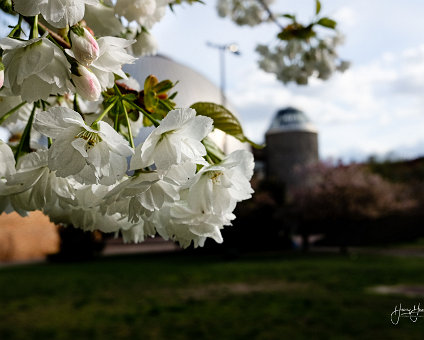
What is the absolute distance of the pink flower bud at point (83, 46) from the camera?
618 millimetres

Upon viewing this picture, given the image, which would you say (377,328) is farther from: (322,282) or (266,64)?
(266,64)

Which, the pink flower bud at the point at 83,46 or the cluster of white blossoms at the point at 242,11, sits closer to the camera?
the pink flower bud at the point at 83,46

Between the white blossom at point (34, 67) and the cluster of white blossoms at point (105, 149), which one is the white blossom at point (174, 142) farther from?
the white blossom at point (34, 67)

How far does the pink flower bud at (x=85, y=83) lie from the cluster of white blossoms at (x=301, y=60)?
4.69 feet

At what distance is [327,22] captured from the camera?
1.57 m

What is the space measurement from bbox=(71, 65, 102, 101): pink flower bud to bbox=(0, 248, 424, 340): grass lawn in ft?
18.4

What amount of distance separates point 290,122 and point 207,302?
77.5 feet

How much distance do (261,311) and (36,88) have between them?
7.02 m

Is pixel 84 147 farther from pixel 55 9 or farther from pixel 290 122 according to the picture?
pixel 290 122

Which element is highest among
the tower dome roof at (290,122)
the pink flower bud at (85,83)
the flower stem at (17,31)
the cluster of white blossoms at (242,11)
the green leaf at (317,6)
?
the tower dome roof at (290,122)

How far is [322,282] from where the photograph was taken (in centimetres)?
1003

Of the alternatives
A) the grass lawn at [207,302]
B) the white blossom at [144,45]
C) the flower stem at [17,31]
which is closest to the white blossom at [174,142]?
the flower stem at [17,31]

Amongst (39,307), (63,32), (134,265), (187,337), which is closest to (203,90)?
(63,32)

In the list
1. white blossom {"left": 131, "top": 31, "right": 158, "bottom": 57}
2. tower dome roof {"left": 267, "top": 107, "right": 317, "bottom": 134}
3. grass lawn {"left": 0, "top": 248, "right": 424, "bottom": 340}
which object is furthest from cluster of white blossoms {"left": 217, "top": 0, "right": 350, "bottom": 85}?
tower dome roof {"left": 267, "top": 107, "right": 317, "bottom": 134}
